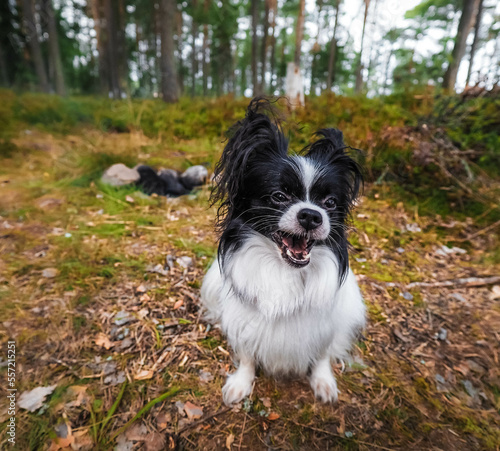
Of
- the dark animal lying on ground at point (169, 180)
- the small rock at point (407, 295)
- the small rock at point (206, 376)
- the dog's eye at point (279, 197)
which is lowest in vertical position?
the small rock at point (206, 376)

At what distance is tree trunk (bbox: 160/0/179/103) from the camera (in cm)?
827

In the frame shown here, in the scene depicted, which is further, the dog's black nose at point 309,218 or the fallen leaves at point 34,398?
the fallen leaves at point 34,398

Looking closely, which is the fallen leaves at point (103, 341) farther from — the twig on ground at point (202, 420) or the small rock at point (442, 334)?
the small rock at point (442, 334)

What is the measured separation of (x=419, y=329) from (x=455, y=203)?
2.60 meters

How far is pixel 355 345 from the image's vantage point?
87.7 inches

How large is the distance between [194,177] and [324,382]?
149 inches

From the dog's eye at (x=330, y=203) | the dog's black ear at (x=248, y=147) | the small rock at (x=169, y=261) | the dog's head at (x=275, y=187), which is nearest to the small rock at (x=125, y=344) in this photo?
the small rock at (x=169, y=261)

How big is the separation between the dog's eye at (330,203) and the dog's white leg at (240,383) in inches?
45.5

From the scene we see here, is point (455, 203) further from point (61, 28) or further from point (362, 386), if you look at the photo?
point (61, 28)

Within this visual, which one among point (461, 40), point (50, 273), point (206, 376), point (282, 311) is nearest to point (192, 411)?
point (206, 376)

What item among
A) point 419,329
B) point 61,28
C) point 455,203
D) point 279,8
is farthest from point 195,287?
point 61,28

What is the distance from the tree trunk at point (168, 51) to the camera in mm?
8266

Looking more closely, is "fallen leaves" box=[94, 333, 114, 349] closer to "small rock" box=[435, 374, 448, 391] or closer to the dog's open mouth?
the dog's open mouth

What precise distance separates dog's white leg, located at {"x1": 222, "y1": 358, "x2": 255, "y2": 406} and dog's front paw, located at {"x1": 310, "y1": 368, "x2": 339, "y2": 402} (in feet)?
1.39
